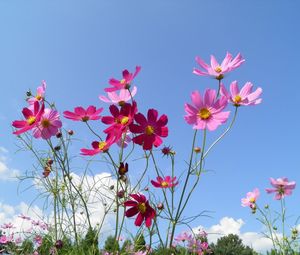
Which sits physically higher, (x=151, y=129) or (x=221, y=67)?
(x=221, y=67)

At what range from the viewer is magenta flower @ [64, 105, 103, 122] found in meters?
1.57

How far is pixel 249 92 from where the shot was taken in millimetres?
1462

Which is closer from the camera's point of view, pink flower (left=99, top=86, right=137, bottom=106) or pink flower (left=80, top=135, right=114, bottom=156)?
pink flower (left=80, top=135, right=114, bottom=156)

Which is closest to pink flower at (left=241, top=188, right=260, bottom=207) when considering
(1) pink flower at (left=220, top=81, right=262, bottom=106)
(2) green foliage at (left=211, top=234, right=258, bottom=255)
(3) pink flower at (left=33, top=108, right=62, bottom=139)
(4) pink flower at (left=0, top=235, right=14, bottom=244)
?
(1) pink flower at (left=220, top=81, right=262, bottom=106)

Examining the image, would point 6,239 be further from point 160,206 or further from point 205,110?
point 205,110

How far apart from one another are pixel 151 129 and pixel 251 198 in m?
2.44

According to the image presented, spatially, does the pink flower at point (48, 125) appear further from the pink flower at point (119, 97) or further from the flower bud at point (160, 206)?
the flower bud at point (160, 206)

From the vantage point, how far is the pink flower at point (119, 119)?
1.31m

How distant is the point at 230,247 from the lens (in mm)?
26078

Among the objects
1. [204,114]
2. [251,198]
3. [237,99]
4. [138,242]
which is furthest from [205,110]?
[251,198]

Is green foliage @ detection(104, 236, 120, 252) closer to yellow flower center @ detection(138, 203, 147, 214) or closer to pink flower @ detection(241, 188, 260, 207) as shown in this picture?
yellow flower center @ detection(138, 203, 147, 214)

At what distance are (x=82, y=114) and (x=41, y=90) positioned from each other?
15.2 inches

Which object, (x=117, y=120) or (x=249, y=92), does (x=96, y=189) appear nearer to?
(x=117, y=120)

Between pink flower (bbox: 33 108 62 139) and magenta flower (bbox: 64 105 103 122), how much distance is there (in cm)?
5
